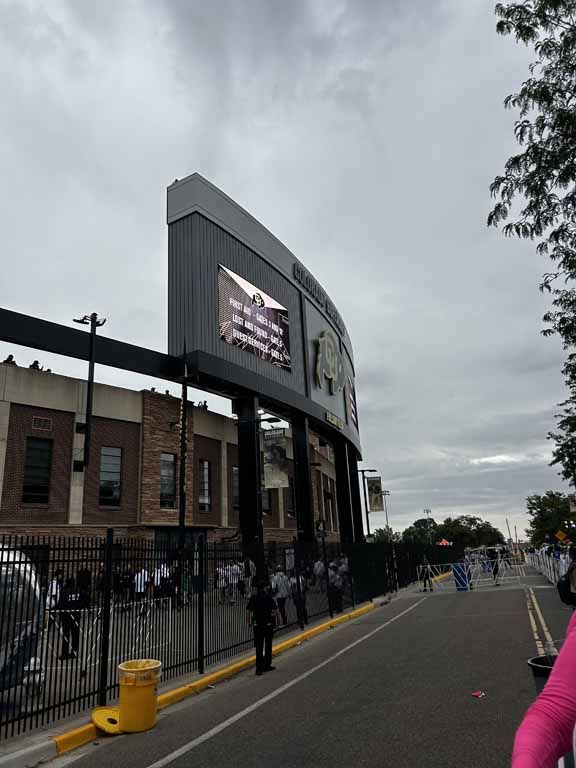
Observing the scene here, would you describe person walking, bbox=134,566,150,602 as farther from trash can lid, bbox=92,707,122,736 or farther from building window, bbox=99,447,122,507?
building window, bbox=99,447,122,507

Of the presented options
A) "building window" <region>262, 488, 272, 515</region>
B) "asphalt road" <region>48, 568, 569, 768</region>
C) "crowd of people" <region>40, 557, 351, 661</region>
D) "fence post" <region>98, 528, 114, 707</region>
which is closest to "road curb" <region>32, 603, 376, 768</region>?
"asphalt road" <region>48, 568, 569, 768</region>

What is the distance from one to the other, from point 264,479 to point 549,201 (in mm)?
22984

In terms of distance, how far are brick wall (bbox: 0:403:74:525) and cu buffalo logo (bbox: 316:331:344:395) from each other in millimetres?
17536

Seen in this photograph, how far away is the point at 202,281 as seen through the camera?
2734cm

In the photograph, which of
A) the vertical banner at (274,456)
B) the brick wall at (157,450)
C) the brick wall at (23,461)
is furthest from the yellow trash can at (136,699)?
the vertical banner at (274,456)

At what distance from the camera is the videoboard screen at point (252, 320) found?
28.8 meters

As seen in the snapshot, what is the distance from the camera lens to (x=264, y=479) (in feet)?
103

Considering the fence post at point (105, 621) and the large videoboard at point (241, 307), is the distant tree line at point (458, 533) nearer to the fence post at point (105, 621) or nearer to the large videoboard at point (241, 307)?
the large videoboard at point (241, 307)

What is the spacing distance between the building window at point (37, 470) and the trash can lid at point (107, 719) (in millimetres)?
18543

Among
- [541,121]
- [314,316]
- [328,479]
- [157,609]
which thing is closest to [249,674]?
[157,609]

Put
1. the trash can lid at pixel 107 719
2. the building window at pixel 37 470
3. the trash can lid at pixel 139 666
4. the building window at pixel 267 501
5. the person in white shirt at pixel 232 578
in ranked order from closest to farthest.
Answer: the trash can lid at pixel 107 719 < the trash can lid at pixel 139 666 < the person in white shirt at pixel 232 578 < the building window at pixel 37 470 < the building window at pixel 267 501

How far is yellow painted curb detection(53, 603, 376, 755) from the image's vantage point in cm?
722

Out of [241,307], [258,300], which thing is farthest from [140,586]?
[258,300]

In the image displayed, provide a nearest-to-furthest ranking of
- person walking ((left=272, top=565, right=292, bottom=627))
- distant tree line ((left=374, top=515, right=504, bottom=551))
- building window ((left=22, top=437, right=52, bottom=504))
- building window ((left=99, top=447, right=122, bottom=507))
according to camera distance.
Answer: person walking ((left=272, top=565, right=292, bottom=627)) < building window ((left=22, top=437, right=52, bottom=504)) < building window ((left=99, top=447, right=122, bottom=507)) < distant tree line ((left=374, top=515, right=504, bottom=551))
